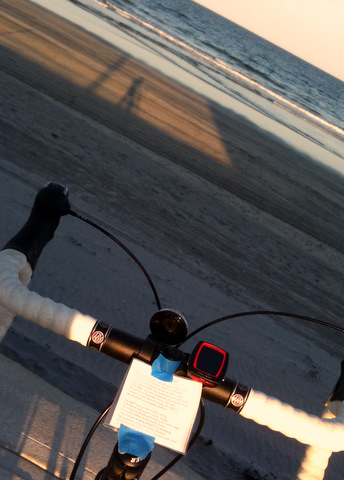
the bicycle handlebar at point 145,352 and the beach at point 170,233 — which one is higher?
the bicycle handlebar at point 145,352

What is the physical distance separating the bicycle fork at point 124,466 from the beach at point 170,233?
144 centimetres

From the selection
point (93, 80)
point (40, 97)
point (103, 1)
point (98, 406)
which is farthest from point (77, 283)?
point (103, 1)

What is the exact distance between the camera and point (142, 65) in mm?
14180

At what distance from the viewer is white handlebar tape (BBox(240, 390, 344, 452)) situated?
156 centimetres

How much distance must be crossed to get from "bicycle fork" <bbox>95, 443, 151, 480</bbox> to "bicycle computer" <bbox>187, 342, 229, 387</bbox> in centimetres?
39

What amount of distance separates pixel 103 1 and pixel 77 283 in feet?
81.9

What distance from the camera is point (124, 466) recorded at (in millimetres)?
1677

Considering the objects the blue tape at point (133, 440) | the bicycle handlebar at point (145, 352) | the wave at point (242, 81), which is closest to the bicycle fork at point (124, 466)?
the blue tape at point (133, 440)

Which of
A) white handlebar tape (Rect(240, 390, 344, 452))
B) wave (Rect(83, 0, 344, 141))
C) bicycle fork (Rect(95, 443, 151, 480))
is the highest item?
white handlebar tape (Rect(240, 390, 344, 452))

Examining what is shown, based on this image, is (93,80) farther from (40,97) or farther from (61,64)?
(40,97)

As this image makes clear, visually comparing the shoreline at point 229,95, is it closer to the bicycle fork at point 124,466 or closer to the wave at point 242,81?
the wave at point 242,81

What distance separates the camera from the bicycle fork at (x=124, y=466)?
166 cm

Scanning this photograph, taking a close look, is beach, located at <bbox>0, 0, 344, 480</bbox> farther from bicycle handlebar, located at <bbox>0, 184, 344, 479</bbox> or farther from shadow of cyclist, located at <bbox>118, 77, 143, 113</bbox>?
bicycle handlebar, located at <bbox>0, 184, 344, 479</bbox>

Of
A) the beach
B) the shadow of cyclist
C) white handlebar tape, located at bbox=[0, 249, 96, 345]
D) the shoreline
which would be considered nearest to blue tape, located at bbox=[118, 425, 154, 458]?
white handlebar tape, located at bbox=[0, 249, 96, 345]
